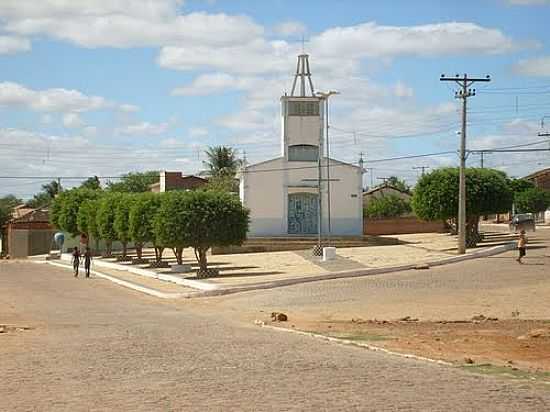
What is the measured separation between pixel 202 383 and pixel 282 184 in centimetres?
5522

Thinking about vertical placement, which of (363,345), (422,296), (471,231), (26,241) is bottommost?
(422,296)

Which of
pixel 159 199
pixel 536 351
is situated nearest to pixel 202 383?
pixel 536 351

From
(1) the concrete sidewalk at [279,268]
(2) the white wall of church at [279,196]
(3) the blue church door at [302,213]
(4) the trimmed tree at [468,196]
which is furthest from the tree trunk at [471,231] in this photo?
(3) the blue church door at [302,213]

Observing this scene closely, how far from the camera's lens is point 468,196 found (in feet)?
172

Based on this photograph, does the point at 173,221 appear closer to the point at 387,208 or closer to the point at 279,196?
the point at 279,196

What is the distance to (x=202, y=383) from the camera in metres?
11.6

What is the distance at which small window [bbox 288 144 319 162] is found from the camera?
6700cm

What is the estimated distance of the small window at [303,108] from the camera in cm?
6656

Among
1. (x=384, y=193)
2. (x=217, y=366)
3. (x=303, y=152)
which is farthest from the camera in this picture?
(x=384, y=193)

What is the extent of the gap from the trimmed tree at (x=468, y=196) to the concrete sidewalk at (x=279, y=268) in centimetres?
203

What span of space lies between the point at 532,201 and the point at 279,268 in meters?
60.5

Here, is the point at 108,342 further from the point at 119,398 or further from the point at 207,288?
the point at 207,288

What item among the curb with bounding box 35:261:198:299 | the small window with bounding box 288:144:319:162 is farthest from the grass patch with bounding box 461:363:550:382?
the small window with bounding box 288:144:319:162

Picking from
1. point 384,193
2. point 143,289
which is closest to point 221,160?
point 384,193
